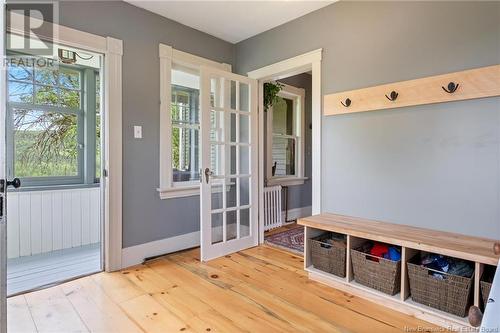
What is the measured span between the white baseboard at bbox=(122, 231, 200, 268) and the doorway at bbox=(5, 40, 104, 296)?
0.28m

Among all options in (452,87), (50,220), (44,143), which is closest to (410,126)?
(452,87)

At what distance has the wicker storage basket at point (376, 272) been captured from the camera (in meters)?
1.95

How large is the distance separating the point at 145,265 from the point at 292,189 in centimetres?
260

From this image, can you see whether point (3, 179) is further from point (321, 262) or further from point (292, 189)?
point (292, 189)

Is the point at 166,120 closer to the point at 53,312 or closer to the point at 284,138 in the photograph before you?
the point at 53,312

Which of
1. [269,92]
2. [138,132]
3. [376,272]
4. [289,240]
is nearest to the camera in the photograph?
[376,272]

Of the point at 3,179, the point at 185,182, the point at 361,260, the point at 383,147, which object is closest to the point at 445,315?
the point at 361,260

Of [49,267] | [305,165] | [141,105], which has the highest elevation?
[141,105]

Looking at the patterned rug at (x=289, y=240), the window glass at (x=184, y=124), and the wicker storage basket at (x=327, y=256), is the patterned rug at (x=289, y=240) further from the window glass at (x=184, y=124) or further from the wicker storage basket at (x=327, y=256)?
the window glass at (x=184, y=124)

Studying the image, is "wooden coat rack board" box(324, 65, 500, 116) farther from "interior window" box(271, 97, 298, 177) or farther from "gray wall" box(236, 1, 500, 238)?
"interior window" box(271, 97, 298, 177)

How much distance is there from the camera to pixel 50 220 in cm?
327

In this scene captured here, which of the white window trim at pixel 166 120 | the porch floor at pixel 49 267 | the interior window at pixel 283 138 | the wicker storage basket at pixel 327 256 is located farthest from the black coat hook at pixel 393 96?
the porch floor at pixel 49 267

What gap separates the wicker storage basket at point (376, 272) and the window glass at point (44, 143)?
11.3 feet

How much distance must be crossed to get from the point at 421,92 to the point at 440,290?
4.44ft
